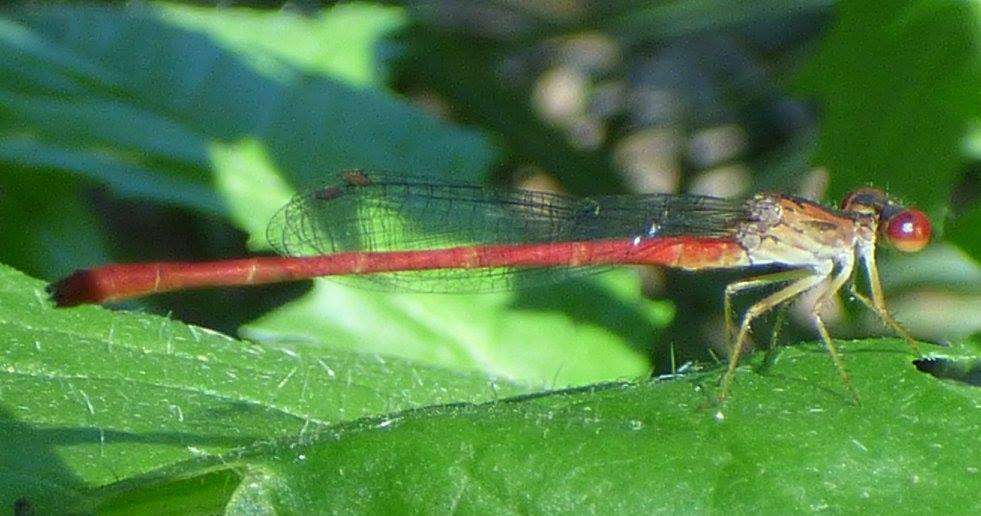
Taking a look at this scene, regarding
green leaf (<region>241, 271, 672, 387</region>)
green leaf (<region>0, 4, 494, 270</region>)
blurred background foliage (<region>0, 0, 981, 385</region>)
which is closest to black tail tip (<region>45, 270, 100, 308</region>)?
blurred background foliage (<region>0, 0, 981, 385</region>)

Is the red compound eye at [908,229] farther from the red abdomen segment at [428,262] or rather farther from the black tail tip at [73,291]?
the black tail tip at [73,291]

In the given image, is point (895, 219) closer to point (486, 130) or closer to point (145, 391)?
point (145, 391)

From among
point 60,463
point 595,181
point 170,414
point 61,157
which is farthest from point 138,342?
point 595,181

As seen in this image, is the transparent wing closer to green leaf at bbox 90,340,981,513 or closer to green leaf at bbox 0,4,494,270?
green leaf at bbox 0,4,494,270

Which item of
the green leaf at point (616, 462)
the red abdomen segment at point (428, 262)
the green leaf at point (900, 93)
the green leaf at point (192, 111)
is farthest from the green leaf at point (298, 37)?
the green leaf at point (616, 462)

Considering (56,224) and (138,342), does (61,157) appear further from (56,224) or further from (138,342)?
(138,342)
